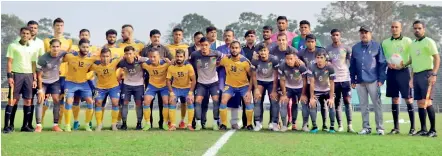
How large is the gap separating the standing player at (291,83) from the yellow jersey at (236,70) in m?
0.66

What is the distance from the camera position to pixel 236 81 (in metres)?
10.7

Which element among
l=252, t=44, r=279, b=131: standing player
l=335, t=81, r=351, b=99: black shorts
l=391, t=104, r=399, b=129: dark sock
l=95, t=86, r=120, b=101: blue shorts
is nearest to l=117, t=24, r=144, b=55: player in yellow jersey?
l=95, t=86, r=120, b=101: blue shorts

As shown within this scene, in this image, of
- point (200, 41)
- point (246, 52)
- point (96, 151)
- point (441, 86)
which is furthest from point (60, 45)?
point (441, 86)

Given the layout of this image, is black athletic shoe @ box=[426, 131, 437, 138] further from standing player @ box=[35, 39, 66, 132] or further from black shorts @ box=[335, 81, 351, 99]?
standing player @ box=[35, 39, 66, 132]

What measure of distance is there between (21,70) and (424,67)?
6879 mm

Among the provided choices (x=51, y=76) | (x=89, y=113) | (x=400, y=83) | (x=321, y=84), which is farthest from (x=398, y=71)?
(x=51, y=76)

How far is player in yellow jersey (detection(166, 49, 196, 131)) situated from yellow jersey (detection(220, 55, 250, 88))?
642mm

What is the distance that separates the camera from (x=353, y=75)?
10281 millimetres

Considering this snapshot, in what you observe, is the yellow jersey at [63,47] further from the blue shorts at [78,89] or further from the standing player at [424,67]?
the standing player at [424,67]

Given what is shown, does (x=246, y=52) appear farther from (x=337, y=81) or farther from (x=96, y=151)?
(x=96, y=151)

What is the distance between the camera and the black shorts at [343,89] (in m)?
10.3

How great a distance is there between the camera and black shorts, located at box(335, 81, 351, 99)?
10344 millimetres

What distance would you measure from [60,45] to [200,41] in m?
2.57

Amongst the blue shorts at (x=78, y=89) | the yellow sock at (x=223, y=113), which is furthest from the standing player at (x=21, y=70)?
the yellow sock at (x=223, y=113)
